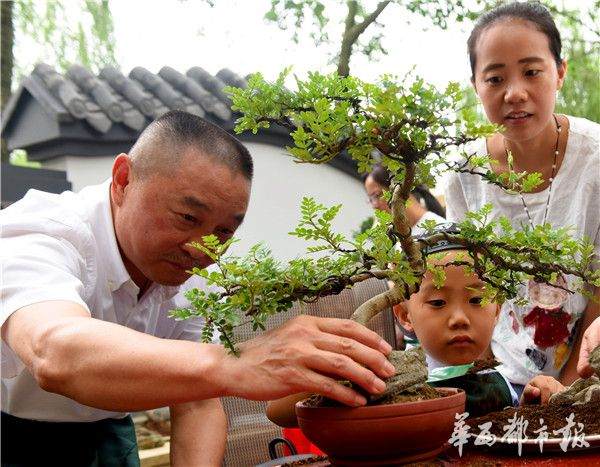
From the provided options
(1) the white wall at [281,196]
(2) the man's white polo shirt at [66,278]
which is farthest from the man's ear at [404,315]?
(1) the white wall at [281,196]

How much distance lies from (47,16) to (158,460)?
6618 millimetres

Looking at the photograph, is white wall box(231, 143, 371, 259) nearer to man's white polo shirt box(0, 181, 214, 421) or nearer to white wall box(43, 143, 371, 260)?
white wall box(43, 143, 371, 260)

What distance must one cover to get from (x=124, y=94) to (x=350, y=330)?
14.9 feet

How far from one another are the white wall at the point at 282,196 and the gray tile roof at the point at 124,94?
58 cm

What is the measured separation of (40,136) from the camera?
4855 mm

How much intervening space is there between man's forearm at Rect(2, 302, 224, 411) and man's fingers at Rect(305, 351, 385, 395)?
0.16 meters

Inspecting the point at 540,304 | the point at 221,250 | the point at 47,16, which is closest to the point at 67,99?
the point at 540,304

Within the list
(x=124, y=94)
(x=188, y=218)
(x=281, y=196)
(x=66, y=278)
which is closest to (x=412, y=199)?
(x=188, y=218)

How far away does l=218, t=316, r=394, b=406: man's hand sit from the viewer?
112 cm

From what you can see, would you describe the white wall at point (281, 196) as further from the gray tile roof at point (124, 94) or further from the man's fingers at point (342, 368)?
the man's fingers at point (342, 368)

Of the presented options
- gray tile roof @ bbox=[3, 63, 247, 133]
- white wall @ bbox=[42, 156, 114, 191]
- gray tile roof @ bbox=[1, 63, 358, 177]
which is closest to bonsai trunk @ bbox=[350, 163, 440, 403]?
gray tile roof @ bbox=[1, 63, 358, 177]

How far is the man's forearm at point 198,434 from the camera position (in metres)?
1.99

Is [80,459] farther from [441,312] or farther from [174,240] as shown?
[441,312]

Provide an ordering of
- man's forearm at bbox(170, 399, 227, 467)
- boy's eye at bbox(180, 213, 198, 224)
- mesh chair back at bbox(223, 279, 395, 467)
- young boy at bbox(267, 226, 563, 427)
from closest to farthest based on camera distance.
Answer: boy's eye at bbox(180, 213, 198, 224)
young boy at bbox(267, 226, 563, 427)
man's forearm at bbox(170, 399, 227, 467)
mesh chair back at bbox(223, 279, 395, 467)
